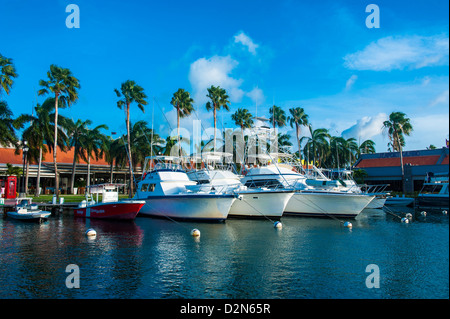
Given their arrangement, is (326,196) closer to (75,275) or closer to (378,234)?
(378,234)

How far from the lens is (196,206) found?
26.0 meters

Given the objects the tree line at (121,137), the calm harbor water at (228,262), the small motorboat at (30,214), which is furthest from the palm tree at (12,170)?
the calm harbor water at (228,262)

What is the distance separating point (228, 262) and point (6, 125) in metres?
35.2

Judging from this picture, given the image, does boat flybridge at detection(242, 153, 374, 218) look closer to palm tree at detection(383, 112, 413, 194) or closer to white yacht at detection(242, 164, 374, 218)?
A: white yacht at detection(242, 164, 374, 218)

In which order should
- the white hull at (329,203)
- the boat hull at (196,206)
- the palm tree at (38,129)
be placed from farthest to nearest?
the palm tree at (38,129) < the white hull at (329,203) < the boat hull at (196,206)

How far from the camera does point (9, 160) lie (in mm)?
52406

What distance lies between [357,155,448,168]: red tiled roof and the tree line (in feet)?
10.1

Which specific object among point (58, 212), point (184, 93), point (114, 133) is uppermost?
point (184, 93)

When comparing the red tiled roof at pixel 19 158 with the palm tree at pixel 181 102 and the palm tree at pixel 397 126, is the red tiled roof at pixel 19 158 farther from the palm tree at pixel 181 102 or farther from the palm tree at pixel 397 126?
the palm tree at pixel 397 126

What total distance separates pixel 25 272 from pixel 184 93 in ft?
138

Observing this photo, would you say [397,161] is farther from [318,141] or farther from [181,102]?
[181,102]

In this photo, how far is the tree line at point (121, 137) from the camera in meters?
42.4

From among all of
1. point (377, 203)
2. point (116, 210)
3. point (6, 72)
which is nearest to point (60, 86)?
point (6, 72)
